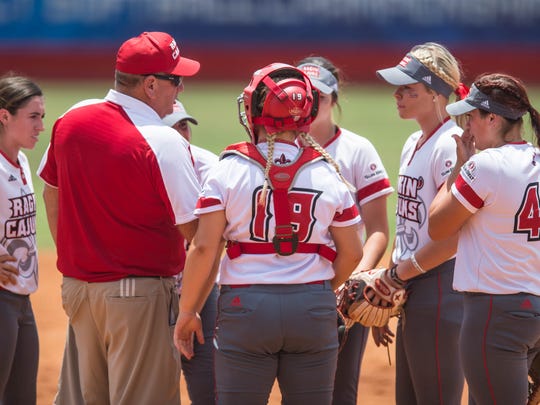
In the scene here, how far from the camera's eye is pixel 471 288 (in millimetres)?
3656

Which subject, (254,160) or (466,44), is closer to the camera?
(254,160)

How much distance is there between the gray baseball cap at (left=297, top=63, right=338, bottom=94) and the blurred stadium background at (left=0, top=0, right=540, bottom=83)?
59.9 ft

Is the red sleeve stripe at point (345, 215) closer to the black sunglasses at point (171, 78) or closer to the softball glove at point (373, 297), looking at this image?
the softball glove at point (373, 297)

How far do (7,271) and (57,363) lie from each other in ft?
7.71

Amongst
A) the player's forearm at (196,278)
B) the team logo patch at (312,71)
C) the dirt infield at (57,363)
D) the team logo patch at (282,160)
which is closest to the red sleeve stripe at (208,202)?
the player's forearm at (196,278)

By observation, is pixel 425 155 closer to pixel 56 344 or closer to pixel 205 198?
pixel 205 198

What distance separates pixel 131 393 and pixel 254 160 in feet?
3.97

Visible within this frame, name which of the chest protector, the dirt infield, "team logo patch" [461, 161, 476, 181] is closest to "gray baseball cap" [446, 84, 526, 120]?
"team logo patch" [461, 161, 476, 181]

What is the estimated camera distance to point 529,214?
11.8ft

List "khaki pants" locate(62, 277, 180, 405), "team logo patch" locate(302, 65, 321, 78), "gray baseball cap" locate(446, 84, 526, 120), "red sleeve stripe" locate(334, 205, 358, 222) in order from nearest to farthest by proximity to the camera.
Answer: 1. "red sleeve stripe" locate(334, 205, 358, 222)
2. "gray baseball cap" locate(446, 84, 526, 120)
3. "khaki pants" locate(62, 277, 180, 405)
4. "team logo patch" locate(302, 65, 321, 78)

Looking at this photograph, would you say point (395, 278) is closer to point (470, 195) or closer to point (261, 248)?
point (470, 195)

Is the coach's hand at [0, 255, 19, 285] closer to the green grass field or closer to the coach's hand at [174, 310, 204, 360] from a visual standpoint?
the coach's hand at [174, 310, 204, 360]

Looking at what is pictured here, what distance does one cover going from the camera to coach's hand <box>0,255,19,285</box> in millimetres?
4301

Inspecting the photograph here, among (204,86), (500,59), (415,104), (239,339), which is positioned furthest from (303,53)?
(239,339)
